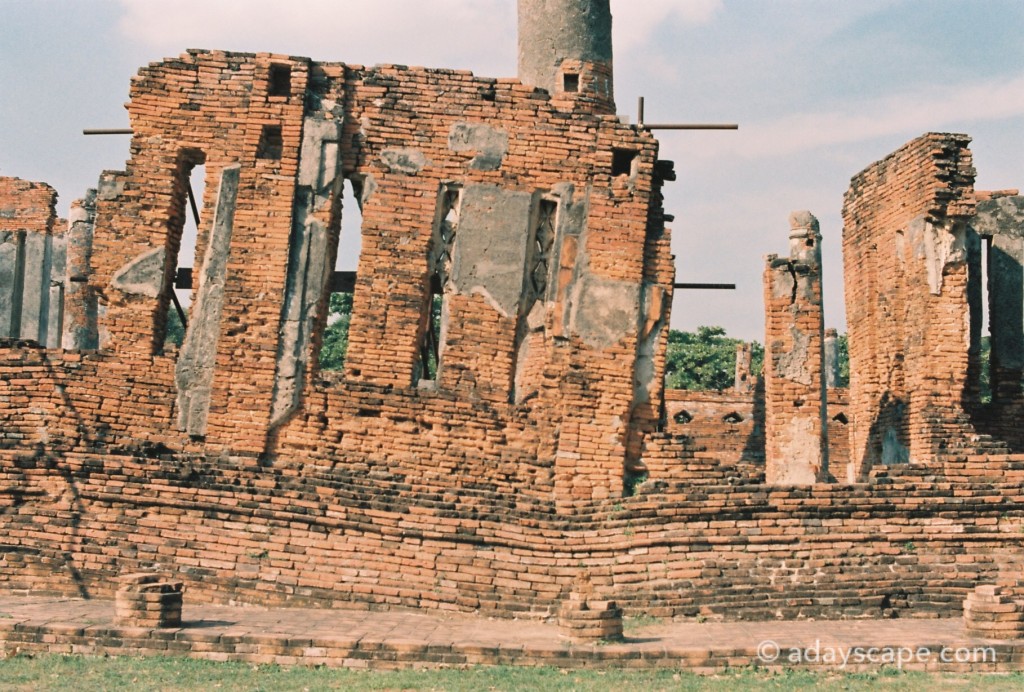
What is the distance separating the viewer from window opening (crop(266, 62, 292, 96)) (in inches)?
501

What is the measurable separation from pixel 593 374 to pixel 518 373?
158 cm

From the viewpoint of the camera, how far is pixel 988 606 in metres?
9.94

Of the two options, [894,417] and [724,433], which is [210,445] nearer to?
[894,417]

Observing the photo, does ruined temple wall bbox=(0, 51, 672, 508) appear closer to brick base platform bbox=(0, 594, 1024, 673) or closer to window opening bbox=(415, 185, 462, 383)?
window opening bbox=(415, 185, 462, 383)

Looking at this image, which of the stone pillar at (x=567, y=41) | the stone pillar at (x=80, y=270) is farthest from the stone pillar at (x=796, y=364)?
the stone pillar at (x=80, y=270)

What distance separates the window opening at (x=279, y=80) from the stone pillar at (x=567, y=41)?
3.92 metres

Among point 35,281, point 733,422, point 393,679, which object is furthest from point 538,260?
point 733,422

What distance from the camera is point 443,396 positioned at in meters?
12.2

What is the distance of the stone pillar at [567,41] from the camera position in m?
15.6

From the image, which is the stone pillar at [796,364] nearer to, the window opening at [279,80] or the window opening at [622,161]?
the window opening at [622,161]

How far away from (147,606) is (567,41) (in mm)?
9206

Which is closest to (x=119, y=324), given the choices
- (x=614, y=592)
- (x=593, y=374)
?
(x=593, y=374)

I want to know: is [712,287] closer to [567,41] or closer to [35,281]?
[567,41]

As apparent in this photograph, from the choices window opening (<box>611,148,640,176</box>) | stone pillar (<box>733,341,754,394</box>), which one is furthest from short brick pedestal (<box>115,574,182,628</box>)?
stone pillar (<box>733,341,754,394</box>)
